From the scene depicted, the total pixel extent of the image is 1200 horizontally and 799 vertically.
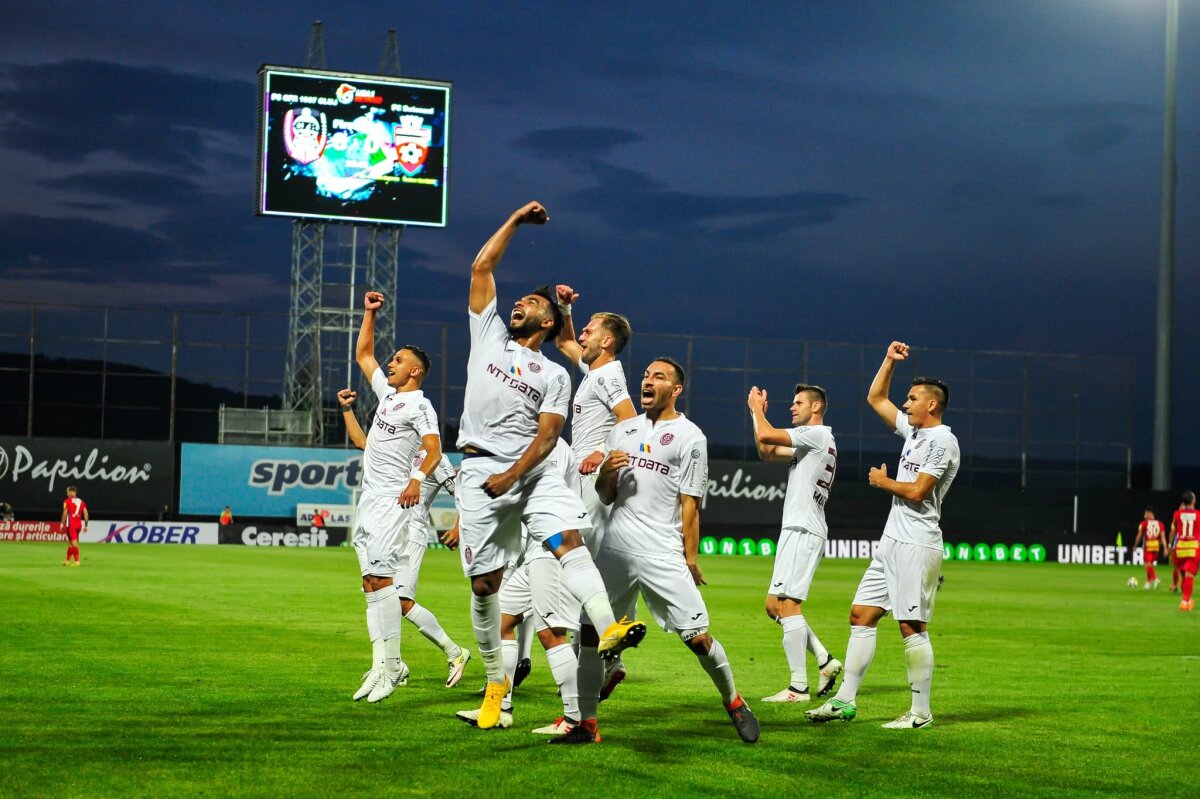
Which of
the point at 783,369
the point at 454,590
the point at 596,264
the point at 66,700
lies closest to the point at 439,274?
the point at 596,264

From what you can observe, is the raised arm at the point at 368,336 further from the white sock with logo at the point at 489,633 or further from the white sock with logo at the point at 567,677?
the white sock with logo at the point at 567,677

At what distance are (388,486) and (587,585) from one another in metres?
3.18

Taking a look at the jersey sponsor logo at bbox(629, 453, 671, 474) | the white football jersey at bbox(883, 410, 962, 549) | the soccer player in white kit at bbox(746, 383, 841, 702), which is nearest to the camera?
the jersey sponsor logo at bbox(629, 453, 671, 474)

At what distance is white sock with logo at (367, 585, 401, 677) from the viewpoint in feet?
35.9

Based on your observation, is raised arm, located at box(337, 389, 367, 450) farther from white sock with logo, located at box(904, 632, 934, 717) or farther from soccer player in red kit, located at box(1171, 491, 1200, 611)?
soccer player in red kit, located at box(1171, 491, 1200, 611)

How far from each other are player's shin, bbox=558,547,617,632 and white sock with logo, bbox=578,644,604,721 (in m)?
0.40

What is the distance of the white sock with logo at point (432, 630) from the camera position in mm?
12031

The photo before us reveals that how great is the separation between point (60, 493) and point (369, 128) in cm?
1790

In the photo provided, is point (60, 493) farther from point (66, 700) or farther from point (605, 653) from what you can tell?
point (605, 653)

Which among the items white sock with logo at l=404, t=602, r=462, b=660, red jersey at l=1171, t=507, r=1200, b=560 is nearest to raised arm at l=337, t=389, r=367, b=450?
white sock with logo at l=404, t=602, r=462, b=660

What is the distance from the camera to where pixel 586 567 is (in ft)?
28.5

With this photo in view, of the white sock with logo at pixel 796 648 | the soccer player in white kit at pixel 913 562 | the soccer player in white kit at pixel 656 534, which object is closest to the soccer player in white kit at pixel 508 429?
the soccer player in white kit at pixel 656 534

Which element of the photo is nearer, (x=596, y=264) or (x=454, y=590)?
(x=454, y=590)

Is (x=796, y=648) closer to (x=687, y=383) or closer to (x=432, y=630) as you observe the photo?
(x=432, y=630)
